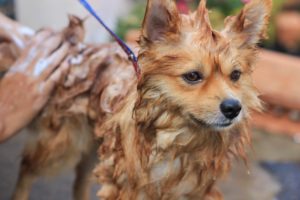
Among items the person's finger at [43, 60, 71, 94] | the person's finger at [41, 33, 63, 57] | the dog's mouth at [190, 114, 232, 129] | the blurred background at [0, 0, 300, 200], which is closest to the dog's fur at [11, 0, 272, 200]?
the dog's mouth at [190, 114, 232, 129]

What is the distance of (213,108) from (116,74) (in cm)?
101

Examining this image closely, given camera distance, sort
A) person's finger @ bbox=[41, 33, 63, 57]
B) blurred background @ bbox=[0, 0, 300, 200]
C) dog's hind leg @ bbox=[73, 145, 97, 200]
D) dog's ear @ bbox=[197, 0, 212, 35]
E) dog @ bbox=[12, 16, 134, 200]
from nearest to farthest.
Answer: dog's ear @ bbox=[197, 0, 212, 35], dog @ bbox=[12, 16, 134, 200], person's finger @ bbox=[41, 33, 63, 57], dog's hind leg @ bbox=[73, 145, 97, 200], blurred background @ bbox=[0, 0, 300, 200]

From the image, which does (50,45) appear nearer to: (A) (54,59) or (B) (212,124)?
(A) (54,59)

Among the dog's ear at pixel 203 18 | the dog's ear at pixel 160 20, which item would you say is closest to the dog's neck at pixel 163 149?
the dog's ear at pixel 160 20

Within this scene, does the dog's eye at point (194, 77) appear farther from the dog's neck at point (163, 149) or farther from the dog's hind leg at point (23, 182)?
the dog's hind leg at point (23, 182)

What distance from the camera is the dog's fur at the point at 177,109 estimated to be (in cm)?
291

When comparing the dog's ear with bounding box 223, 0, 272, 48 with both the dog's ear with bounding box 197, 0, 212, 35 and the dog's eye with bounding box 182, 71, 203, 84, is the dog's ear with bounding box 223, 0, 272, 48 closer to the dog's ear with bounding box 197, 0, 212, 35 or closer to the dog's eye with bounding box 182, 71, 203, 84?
the dog's ear with bounding box 197, 0, 212, 35

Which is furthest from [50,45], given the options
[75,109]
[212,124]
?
[212,124]

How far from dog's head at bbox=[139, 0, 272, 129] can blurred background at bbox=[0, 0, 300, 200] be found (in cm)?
134

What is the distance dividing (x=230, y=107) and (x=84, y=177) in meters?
1.87

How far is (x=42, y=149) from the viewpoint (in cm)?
394

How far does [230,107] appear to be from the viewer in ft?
9.27

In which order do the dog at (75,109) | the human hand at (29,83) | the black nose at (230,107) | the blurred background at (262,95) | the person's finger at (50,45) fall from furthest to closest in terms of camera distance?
the blurred background at (262,95) → the person's finger at (50,45) → the human hand at (29,83) → the dog at (75,109) → the black nose at (230,107)

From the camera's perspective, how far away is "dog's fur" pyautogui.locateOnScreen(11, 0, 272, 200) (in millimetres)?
2912
